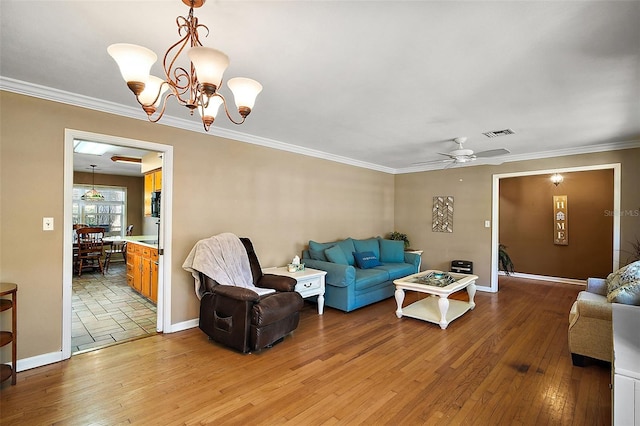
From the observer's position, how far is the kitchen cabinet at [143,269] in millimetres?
4413

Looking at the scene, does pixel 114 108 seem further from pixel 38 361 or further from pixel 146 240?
pixel 146 240

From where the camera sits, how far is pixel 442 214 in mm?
6371

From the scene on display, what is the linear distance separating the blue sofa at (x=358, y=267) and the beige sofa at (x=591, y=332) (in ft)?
7.77

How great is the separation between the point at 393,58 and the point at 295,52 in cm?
70

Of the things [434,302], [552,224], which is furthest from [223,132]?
[552,224]

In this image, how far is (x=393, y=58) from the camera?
2150 mm

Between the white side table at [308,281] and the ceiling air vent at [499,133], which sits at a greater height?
the ceiling air vent at [499,133]

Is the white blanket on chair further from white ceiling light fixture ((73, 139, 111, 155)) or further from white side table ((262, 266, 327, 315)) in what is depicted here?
white ceiling light fixture ((73, 139, 111, 155))

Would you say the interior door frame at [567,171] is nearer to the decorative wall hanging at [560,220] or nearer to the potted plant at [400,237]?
the potted plant at [400,237]

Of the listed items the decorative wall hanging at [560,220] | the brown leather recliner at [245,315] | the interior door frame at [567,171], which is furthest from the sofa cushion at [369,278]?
the decorative wall hanging at [560,220]

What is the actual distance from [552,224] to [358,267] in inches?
187

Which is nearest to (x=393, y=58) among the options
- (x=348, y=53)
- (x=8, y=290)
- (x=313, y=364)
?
(x=348, y=53)

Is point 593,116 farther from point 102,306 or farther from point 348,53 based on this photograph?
point 102,306

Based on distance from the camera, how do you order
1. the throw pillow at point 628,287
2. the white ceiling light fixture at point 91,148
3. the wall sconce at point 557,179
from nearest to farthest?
the throw pillow at point 628,287
the white ceiling light fixture at point 91,148
the wall sconce at point 557,179
